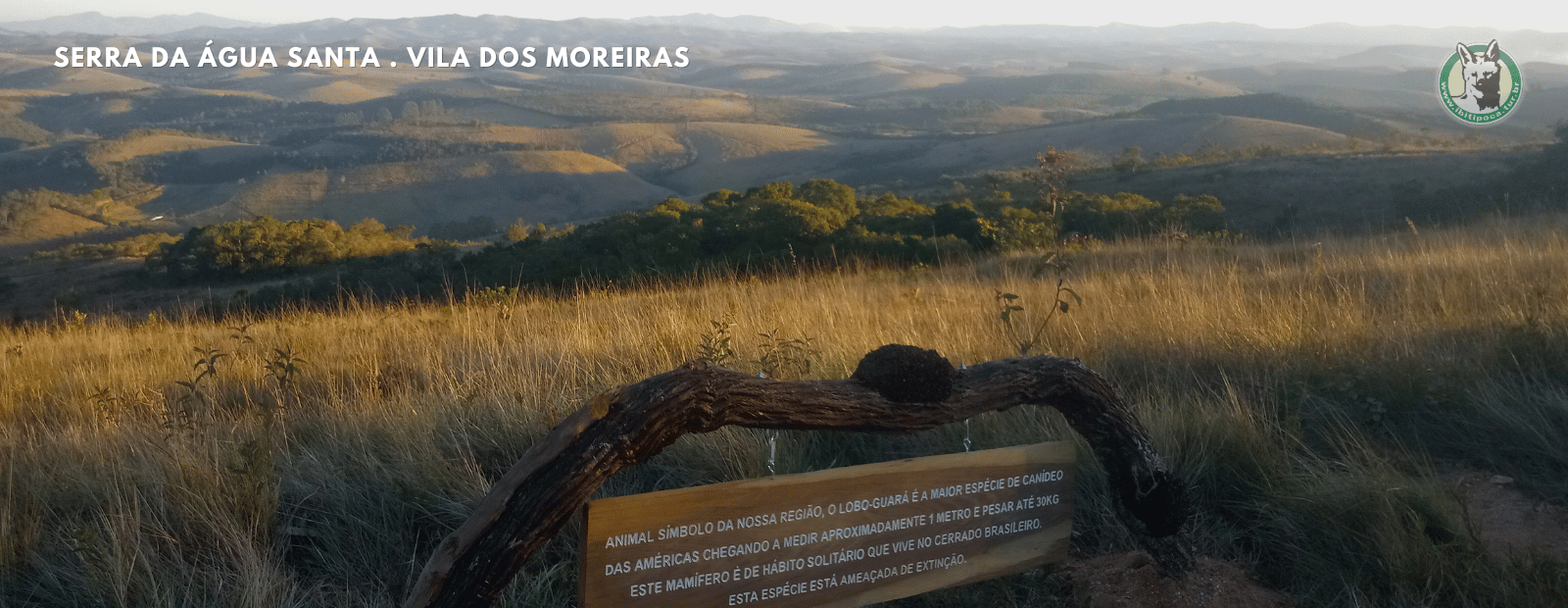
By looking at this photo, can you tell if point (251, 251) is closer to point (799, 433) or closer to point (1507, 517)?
point (799, 433)

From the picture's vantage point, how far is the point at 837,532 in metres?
2.64

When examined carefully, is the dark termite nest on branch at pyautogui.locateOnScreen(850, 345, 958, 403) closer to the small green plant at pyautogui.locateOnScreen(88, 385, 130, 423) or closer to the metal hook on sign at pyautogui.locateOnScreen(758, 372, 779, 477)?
the metal hook on sign at pyautogui.locateOnScreen(758, 372, 779, 477)

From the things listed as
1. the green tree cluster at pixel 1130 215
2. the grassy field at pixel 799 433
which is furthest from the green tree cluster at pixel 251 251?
the grassy field at pixel 799 433

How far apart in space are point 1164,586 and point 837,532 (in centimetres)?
123

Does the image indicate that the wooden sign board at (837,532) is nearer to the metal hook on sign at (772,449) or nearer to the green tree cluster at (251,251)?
the metal hook on sign at (772,449)

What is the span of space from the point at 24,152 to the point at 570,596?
126 metres

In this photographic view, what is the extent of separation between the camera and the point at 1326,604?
10.4 feet

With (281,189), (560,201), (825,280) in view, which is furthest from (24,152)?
(825,280)

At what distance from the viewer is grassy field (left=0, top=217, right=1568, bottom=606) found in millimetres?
3232

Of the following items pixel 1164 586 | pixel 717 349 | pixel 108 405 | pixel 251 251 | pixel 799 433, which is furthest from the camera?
pixel 251 251

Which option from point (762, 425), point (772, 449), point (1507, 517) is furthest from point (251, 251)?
point (1507, 517)

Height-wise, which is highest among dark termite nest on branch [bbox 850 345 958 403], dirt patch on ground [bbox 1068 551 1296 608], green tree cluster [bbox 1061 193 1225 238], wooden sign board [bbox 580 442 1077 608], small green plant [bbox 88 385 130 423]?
dark termite nest on branch [bbox 850 345 958 403]

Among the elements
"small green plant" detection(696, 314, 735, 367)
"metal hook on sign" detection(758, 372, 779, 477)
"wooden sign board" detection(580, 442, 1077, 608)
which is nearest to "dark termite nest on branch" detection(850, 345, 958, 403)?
"wooden sign board" detection(580, 442, 1077, 608)

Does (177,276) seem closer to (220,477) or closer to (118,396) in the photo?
(118,396)
